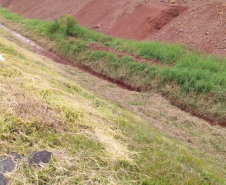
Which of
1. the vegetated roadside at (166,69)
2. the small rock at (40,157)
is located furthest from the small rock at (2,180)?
the vegetated roadside at (166,69)

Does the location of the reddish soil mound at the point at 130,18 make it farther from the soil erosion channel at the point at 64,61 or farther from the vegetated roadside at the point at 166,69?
the soil erosion channel at the point at 64,61

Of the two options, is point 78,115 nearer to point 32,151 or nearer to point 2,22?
point 32,151

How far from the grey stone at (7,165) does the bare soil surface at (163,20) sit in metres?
7.02

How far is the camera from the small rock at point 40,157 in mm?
2145

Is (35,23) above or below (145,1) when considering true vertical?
below

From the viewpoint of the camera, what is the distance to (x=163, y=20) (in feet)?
33.4

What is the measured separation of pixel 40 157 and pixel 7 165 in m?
0.28

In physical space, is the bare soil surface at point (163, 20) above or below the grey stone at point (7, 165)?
above

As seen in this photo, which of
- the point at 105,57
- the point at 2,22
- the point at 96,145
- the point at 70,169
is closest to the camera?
the point at 70,169

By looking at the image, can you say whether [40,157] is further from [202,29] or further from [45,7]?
[45,7]

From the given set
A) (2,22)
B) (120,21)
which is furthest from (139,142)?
(2,22)

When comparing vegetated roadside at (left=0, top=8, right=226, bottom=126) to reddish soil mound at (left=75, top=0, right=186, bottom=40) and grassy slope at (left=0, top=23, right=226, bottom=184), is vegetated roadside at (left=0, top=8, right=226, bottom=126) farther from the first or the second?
grassy slope at (left=0, top=23, right=226, bottom=184)

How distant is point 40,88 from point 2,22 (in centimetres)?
1576

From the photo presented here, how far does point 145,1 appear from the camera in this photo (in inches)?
467
